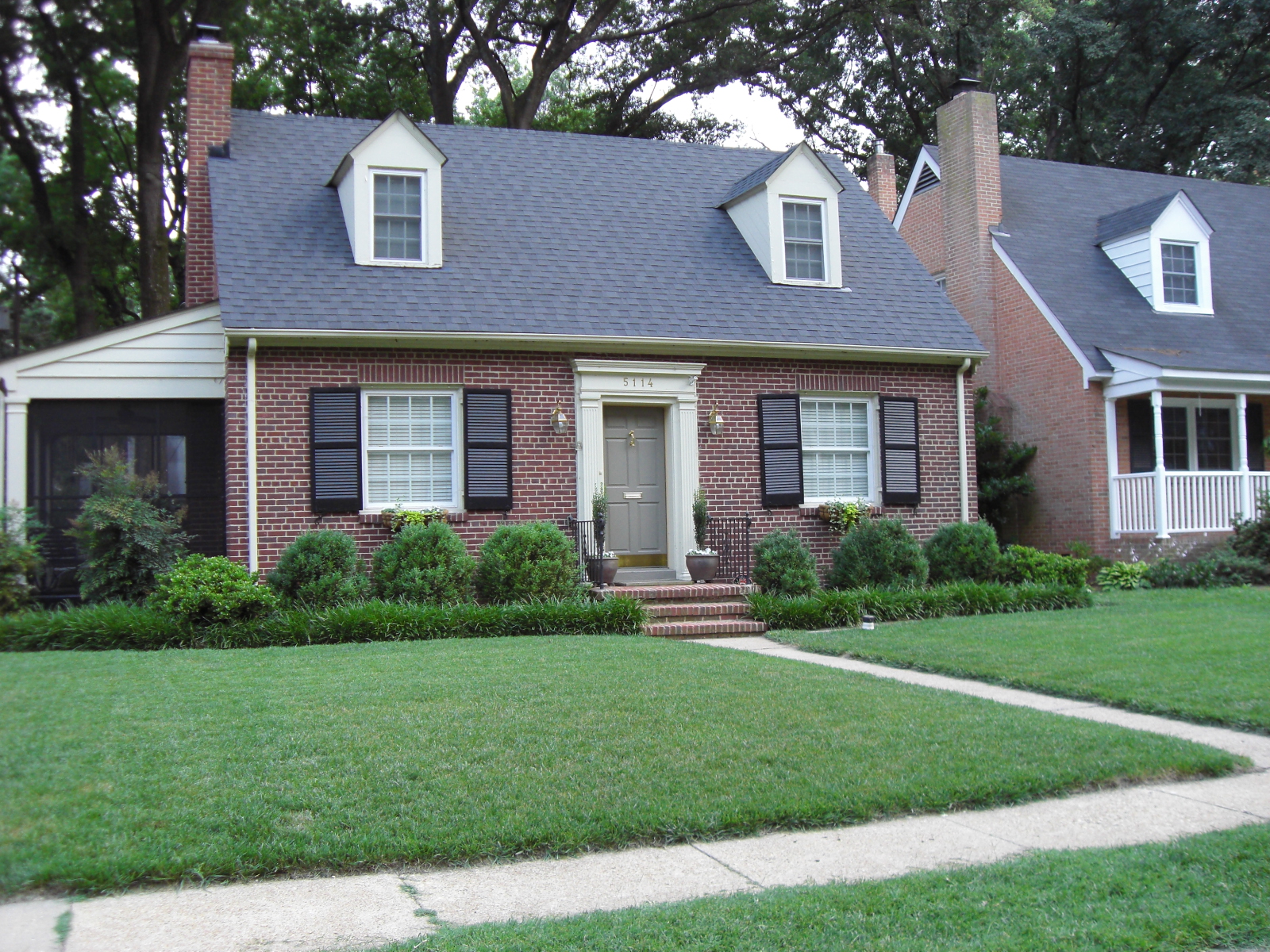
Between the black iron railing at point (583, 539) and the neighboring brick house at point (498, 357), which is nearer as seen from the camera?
the neighboring brick house at point (498, 357)

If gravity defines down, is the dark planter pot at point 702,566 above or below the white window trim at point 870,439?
below

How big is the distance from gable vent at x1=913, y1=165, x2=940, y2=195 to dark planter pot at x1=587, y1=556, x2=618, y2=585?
11524 mm

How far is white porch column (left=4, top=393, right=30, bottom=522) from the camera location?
1221cm

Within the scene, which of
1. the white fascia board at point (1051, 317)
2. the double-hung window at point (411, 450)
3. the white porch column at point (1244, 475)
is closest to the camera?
the double-hung window at point (411, 450)

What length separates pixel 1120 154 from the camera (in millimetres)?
29219

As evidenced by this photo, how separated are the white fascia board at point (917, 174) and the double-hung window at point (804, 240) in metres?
5.57

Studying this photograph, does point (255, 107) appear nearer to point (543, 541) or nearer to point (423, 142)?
point (423, 142)

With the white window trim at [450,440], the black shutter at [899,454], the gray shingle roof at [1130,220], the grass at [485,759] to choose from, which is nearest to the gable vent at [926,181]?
the gray shingle roof at [1130,220]

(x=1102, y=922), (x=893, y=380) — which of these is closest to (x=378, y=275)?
(x=893, y=380)

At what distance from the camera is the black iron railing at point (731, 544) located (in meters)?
13.3

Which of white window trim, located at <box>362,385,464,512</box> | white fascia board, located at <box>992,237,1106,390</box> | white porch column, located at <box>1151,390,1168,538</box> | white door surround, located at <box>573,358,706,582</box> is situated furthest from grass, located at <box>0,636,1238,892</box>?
white fascia board, located at <box>992,237,1106,390</box>

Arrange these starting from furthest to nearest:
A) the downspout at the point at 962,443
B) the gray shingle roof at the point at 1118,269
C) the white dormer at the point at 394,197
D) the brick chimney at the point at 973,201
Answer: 1. the brick chimney at the point at 973,201
2. the gray shingle roof at the point at 1118,269
3. the downspout at the point at 962,443
4. the white dormer at the point at 394,197

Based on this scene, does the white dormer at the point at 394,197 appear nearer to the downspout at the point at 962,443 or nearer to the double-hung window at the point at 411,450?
the double-hung window at the point at 411,450

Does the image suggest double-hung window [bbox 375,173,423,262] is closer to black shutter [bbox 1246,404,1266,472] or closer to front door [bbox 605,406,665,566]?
front door [bbox 605,406,665,566]
